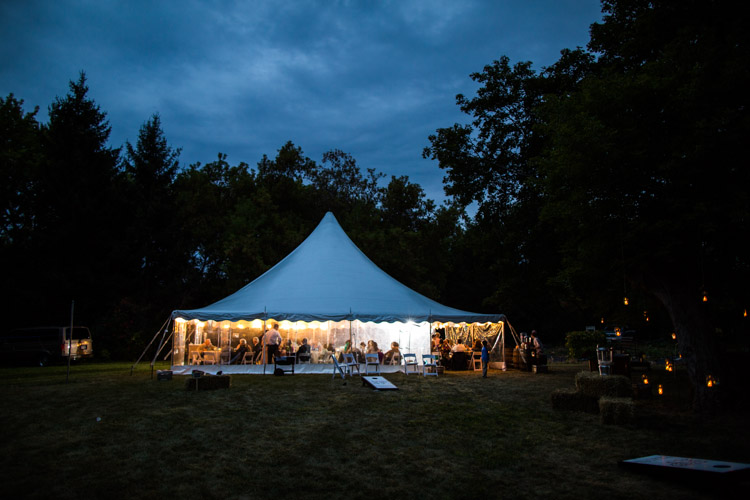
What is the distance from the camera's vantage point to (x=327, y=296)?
52.1ft

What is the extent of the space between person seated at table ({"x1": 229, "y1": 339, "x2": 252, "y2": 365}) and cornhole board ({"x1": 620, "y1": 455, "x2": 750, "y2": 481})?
1231 centimetres

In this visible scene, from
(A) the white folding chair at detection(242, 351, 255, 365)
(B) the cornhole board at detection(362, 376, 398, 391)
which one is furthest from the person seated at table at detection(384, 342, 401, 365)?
(B) the cornhole board at detection(362, 376, 398, 391)

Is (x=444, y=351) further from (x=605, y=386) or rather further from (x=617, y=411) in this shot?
(x=617, y=411)

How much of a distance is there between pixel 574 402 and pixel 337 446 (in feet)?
13.9

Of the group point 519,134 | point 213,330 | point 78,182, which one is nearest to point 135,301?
point 78,182

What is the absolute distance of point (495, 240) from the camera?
566 inches

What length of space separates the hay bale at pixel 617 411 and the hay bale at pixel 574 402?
100 centimetres

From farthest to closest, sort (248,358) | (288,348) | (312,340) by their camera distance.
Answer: (312,340), (288,348), (248,358)

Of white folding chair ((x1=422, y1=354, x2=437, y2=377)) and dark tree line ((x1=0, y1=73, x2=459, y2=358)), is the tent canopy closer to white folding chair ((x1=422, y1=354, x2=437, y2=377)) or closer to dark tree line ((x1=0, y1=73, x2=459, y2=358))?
white folding chair ((x1=422, y1=354, x2=437, y2=377))

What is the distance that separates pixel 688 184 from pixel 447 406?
193 inches

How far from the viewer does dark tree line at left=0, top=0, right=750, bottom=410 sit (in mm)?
7445

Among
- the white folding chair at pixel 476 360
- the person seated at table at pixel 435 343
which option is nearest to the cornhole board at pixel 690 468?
the white folding chair at pixel 476 360

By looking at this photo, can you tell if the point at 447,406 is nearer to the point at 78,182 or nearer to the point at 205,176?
the point at 78,182

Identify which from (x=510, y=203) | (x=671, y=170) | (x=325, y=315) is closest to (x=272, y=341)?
(x=325, y=315)
